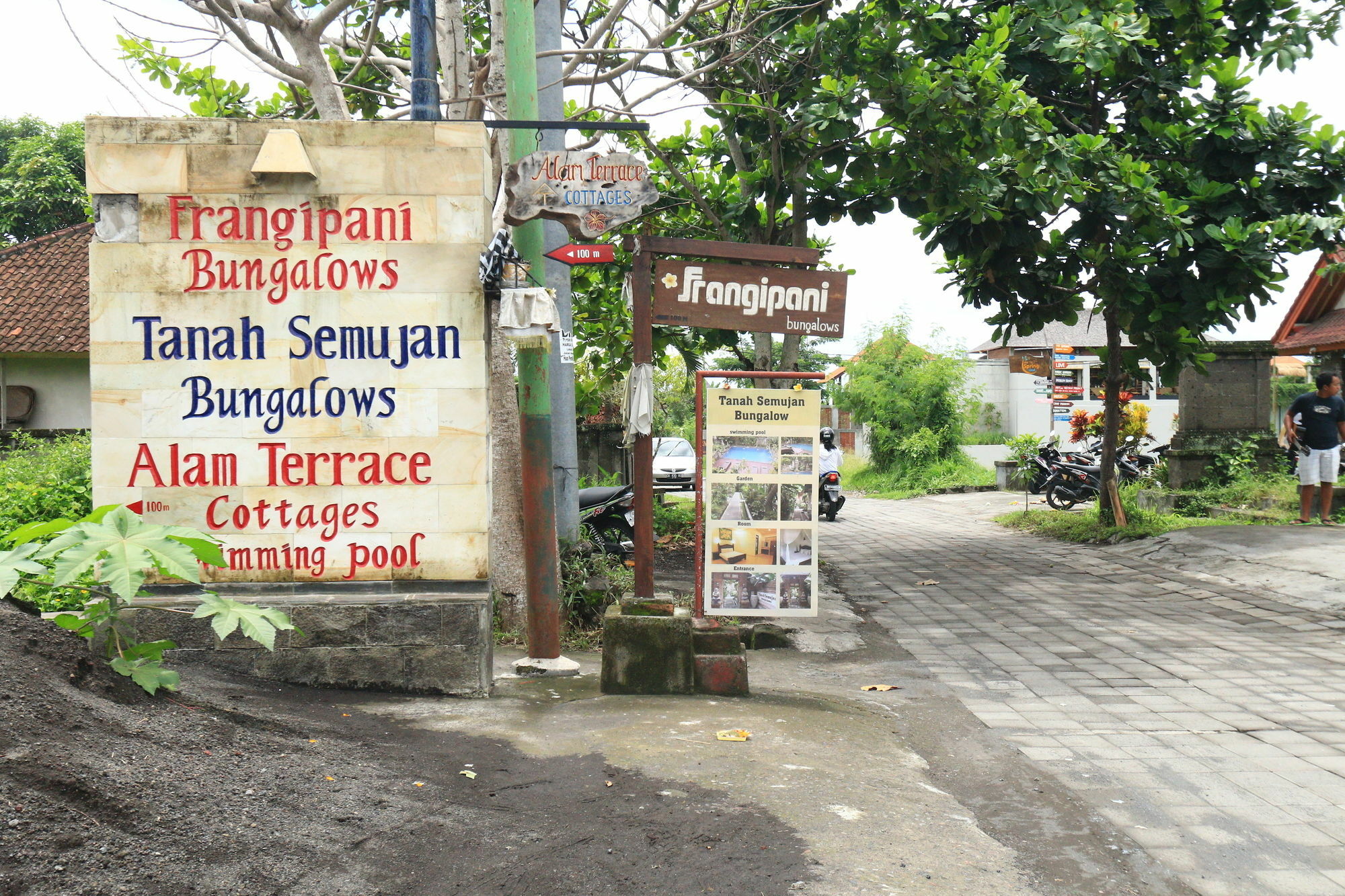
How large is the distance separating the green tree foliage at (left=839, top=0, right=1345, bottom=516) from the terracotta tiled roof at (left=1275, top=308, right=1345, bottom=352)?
5.25 m

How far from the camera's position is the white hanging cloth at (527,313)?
5.92 metres

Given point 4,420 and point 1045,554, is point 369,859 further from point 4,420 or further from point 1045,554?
point 4,420

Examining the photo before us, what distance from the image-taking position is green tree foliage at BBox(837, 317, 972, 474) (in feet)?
100

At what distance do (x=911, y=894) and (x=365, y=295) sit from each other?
14.4 feet

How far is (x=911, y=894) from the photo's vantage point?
11.8 feet

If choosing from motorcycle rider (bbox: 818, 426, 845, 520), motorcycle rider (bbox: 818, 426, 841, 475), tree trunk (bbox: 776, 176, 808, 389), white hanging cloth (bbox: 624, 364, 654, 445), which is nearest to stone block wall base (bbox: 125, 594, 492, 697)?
white hanging cloth (bbox: 624, 364, 654, 445)

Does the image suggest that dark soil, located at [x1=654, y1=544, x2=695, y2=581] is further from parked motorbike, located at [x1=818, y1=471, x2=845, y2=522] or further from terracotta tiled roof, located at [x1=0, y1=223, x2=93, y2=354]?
terracotta tiled roof, located at [x1=0, y1=223, x2=93, y2=354]

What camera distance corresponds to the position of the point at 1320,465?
41.7 ft

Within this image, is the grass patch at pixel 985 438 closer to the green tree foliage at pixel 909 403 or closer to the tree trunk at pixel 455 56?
the green tree foliage at pixel 909 403

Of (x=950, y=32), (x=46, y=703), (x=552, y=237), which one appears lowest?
(x=46, y=703)

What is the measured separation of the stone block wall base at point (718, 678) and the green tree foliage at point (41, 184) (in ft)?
89.0

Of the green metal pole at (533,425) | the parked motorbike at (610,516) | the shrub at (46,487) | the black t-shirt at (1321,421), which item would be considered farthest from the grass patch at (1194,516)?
the shrub at (46,487)

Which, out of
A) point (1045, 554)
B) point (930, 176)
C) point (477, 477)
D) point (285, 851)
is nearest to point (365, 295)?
→ point (477, 477)

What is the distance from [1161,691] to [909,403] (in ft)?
81.2
